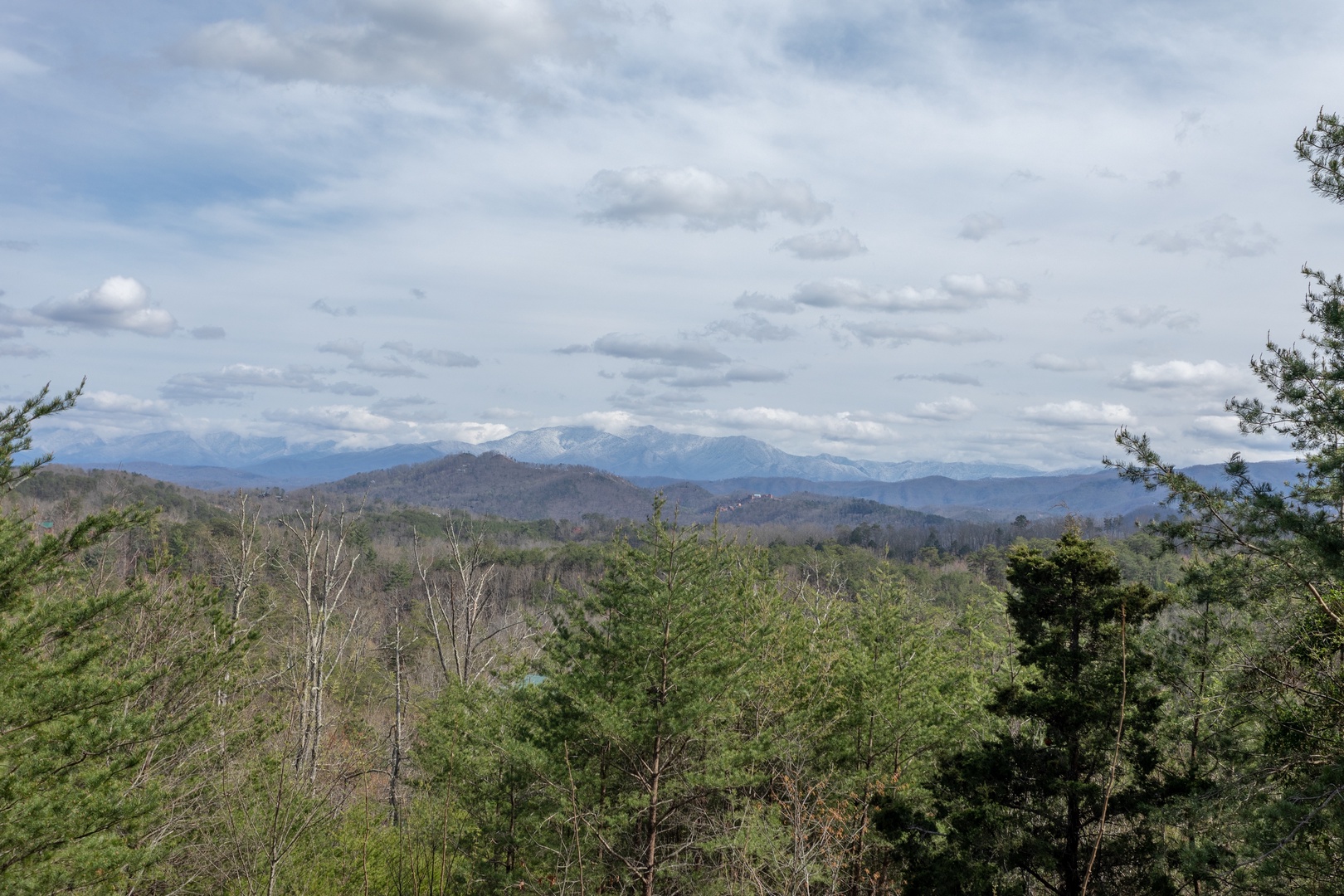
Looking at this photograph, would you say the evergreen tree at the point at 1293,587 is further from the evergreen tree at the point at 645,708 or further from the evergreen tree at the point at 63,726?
the evergreen tree at the point at 63,726

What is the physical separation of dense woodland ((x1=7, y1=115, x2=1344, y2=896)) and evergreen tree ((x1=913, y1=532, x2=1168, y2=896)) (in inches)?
2.1

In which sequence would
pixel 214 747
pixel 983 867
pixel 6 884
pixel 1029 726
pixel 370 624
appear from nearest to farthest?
pixel 6 884, pixel 214 747, pixel 983 867, pixel 1029 726, pixel 370 624

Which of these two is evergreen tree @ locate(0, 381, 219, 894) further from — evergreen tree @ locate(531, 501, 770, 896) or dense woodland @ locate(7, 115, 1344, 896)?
evergreen tree @ locate(531, 501, 770, 896)

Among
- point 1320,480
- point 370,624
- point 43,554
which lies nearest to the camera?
point 43,554

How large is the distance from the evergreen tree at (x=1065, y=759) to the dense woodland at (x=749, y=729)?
0.05 metres

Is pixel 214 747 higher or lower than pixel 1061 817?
higher

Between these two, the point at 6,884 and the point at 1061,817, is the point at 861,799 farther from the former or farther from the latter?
the point at 6,884

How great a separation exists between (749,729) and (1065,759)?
5939 mm

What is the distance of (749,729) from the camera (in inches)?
634

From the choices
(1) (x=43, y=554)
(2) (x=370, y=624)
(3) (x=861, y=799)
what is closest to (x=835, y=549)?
(2) (x=370, y=624)

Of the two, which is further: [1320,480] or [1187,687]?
[1187,687]

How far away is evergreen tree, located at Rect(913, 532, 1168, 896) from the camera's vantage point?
1176 centimetres

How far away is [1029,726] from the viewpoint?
13836 mm

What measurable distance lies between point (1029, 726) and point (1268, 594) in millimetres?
4821
